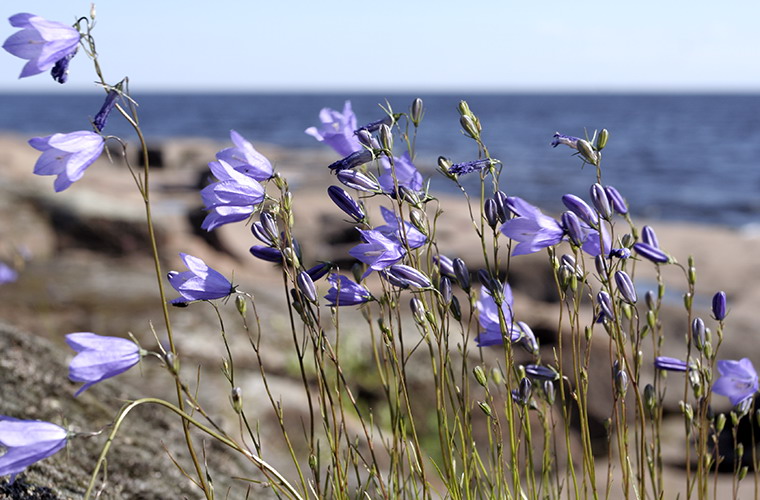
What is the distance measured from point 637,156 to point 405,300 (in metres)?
28.1

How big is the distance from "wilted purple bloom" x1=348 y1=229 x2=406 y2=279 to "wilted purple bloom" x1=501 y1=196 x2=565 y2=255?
0.22m

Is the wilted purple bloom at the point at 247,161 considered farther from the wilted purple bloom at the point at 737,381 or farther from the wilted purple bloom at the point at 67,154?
the wilted purple bloom at the point at 737,381

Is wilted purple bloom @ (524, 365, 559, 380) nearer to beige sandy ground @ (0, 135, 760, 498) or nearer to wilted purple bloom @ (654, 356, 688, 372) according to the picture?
Answer: wilted purple bloom @ (654, 356, 688, 372)

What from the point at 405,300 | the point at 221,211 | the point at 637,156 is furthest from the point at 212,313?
the point at 637,156

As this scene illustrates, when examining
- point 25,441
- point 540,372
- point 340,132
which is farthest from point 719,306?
point 25,441

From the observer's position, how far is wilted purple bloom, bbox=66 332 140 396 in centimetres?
117

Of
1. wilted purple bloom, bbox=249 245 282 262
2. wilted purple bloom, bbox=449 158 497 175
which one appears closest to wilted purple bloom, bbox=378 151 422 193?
wilted purple bloom, bbox=449 158 497 175

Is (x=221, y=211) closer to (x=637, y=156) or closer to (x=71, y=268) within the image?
(x=71, y=268)

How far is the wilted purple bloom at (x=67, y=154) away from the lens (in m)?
1.31

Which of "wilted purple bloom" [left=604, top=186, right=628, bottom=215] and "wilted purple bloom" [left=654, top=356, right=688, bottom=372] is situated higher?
"wilted purple bloom" [left=604, top=186, right=628, bottom=215]

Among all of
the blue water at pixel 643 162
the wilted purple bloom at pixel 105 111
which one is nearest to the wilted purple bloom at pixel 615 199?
the wilted purple bloom at pixel 105 111

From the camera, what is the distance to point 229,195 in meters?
1.46

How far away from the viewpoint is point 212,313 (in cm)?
Answer: 398

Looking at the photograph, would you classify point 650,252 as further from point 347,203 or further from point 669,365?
point 347,203
